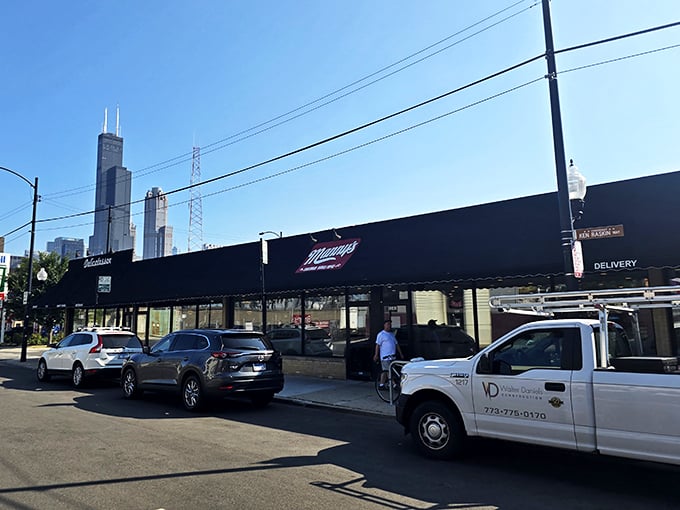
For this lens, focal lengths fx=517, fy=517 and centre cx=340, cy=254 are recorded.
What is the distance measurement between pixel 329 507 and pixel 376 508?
451mm

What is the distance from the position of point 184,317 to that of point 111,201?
112ft

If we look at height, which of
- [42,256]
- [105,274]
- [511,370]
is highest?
[42,256]

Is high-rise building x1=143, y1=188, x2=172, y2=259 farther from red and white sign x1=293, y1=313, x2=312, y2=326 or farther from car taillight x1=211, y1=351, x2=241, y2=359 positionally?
car taillight x1=211, y1=351, x2=241, y2=359

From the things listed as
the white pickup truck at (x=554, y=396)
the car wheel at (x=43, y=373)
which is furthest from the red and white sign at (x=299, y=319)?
the white pickup truck at (x=554, y=396)

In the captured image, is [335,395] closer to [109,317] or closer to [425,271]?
[425,271]

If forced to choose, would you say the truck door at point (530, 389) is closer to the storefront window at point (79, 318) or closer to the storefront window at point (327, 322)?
the storefront window at point (327, 322)

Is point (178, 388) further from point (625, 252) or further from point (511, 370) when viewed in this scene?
point (625, 252)

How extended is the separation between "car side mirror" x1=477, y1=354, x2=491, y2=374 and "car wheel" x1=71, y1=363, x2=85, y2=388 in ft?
39.8

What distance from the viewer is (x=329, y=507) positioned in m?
4.97

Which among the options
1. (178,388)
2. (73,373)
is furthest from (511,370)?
(73,373)

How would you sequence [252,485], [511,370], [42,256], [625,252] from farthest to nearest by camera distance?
[42,256], [625,252], [511,370], [252,485]

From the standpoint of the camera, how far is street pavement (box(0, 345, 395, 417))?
10.6 m

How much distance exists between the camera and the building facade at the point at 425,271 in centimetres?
995

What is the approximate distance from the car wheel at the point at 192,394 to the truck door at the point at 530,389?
6139 mm
